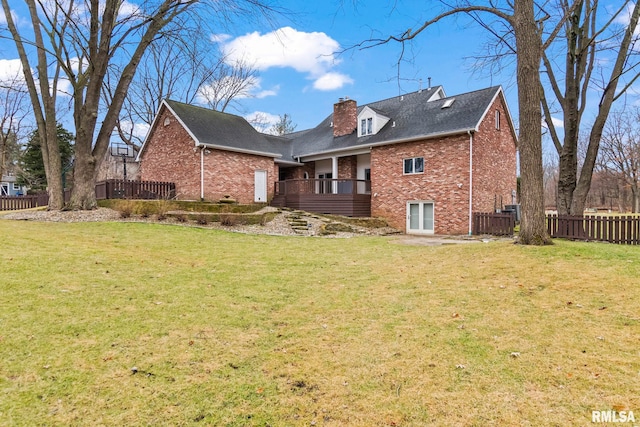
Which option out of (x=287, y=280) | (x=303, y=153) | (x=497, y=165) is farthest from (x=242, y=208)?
(x=497, y=165)

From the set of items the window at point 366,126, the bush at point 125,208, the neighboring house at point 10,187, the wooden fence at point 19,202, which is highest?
the window at point 366,126

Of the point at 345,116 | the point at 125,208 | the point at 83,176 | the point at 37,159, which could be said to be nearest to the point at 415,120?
the point at 345,116

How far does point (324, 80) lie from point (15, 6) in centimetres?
1706

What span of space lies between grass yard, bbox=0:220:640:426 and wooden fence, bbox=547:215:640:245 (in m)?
5.54

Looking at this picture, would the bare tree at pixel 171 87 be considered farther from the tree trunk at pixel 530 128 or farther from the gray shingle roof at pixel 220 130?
the tree trunk at pixel 530 128

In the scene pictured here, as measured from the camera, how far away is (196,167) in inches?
744

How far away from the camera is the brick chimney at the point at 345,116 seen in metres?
22.5

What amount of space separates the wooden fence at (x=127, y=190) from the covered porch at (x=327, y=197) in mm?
6601

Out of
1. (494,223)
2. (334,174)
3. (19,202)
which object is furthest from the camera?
(19,202)

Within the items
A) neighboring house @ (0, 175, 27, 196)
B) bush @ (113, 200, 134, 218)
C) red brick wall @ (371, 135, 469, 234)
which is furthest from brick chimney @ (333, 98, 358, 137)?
neighboring house @ (0, 175, 27, 196)

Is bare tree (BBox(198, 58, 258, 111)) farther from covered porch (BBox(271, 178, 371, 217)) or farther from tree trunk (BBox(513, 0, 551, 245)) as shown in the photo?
tree trunk (BBox(513, 0, 551, 245))

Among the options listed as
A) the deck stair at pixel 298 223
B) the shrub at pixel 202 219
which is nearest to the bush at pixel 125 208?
the shrub at pixel 202 219

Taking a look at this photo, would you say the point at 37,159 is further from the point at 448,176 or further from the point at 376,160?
the point at 448,176

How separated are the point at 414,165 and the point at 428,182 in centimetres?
120
